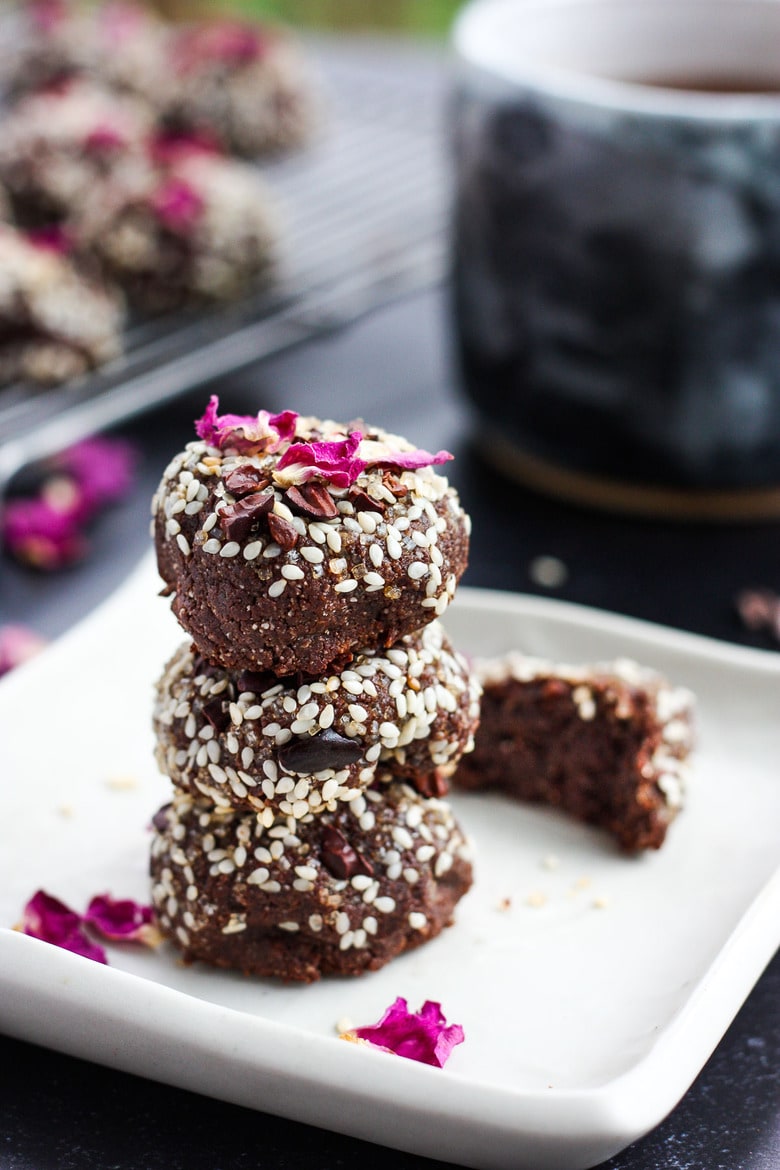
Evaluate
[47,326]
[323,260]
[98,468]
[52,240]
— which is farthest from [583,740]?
[52,240]

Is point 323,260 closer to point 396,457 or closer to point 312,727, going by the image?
point 396,457

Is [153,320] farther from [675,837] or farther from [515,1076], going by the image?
[515,1076]

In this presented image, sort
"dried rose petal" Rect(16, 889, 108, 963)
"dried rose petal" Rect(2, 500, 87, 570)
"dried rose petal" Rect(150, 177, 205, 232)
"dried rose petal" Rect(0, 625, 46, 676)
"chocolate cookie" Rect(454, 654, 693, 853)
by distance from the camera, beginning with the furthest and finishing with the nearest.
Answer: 1. "dried rose petal" Rect(150, 177, 205, 232)
2. "dried rose petal" Rect(2, 500, 87, 570)
3. "dried rose petal" Rect(0, 625, 46, 676)
4. "chocolate cookie" Rect(454, 654, 693, 853)
5. "dried rose petal" Rect(16, 889, 108, 963)

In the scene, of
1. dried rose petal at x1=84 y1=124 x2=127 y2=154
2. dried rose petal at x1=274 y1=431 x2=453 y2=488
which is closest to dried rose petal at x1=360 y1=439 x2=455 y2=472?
dried rose petal at x1=274 y1=431 x2=453 y2=488

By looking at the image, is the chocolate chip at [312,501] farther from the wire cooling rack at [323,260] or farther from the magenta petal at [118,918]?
the wire cooling rack at [323,260]

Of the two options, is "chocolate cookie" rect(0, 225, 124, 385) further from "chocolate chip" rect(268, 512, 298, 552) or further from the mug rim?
"chocolate chip" rect(268, 512, 298, 552)

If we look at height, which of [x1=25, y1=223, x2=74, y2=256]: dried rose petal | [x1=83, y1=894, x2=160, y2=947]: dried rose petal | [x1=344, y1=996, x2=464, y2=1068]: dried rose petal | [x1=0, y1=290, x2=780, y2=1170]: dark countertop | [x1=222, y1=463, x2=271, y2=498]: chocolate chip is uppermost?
[x1=222, y1=463, x2=271, y2=498]: chocolate chip

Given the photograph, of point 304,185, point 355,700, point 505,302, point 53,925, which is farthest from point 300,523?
point 304,185
